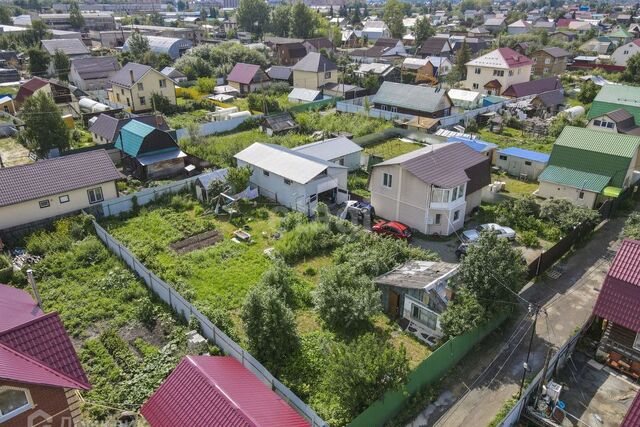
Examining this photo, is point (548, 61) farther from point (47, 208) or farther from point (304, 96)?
point (47, 208)

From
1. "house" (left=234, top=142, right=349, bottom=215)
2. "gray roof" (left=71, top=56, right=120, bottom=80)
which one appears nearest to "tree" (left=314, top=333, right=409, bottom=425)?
"house" (left=234, top=142, right=349, bottom=215)

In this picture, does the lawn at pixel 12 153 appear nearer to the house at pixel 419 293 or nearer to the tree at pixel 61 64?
the tree at pixel 61 64

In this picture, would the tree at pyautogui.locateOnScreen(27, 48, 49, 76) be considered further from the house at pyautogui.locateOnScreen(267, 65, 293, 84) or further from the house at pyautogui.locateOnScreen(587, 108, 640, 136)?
the house at pyautogui.locateOnScreen(587, 108, 640, 136)

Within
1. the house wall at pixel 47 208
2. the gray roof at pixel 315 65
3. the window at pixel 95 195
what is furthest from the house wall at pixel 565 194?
the gray roof at pixel 315 65

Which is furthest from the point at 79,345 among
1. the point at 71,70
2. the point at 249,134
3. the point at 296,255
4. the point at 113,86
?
the point at 71,70

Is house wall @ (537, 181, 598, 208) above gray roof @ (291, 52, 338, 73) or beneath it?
beneath
